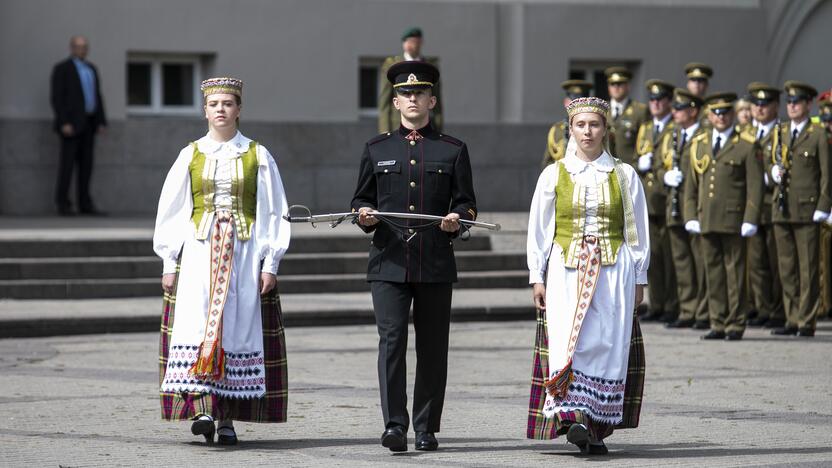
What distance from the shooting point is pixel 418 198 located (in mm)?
8539

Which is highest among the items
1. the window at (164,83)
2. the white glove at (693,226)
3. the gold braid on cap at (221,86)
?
the window at (164,83)

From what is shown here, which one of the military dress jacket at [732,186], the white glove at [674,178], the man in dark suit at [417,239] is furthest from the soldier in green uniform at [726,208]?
the man in dark suit at [417,239]

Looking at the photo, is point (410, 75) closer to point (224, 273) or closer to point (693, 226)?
point (224, 273)

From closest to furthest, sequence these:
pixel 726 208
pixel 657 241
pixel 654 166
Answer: pixel 726 208 < pixel 654 166 < pixel 657 241

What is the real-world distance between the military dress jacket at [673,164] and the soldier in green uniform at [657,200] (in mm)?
69

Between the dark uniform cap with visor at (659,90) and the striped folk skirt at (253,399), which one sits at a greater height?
the dark uniform cap with visor at (659,90)

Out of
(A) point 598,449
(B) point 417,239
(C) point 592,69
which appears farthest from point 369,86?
(A) point 598,449

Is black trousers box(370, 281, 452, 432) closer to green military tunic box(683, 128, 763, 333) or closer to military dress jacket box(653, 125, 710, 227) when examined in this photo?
green military tunic box(683, 128, 763, 333)

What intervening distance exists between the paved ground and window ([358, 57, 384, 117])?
348 inches

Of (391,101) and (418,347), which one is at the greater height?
(391,101)

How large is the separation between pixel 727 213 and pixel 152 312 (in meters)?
5.05

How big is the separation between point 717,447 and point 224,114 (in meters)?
3.06

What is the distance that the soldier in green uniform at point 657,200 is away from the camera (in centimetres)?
1538

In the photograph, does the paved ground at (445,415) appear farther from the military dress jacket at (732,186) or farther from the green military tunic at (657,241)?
the green military tunic at (657,241)
